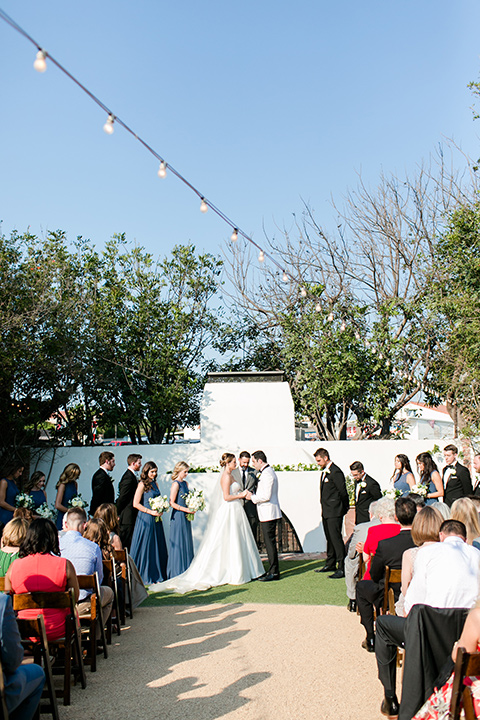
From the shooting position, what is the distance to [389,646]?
4.21 metres

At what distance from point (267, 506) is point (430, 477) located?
7.93ft

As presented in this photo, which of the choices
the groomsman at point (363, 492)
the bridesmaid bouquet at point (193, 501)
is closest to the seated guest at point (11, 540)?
the bridesmaid bouquet at point (193, 501)

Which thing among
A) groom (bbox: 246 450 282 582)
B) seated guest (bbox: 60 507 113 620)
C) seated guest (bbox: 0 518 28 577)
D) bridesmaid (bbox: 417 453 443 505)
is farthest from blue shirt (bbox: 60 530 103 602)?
bridesmaid (bbox: 417 453 443 505)

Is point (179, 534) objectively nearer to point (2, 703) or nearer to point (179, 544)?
point (179, 544)

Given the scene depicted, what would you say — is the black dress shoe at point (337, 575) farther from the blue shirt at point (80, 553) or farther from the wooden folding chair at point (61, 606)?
the wooden folding chair at point (61, 606)

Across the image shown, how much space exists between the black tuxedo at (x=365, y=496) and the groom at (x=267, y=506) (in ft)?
4.15

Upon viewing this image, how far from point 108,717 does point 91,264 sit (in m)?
13.2

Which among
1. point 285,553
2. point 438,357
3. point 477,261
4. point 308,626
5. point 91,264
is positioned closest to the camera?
point 308,626

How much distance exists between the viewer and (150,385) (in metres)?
16.6

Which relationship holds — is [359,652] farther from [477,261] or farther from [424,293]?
[424,293]

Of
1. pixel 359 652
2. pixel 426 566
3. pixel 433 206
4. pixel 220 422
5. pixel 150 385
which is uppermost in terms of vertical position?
pixel 433 206

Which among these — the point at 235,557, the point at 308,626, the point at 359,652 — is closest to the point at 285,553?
the point at 235,557

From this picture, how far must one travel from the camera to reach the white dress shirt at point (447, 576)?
12.4 ft

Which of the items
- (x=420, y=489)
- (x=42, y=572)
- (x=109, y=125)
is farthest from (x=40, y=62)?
(x=420, y=489)
